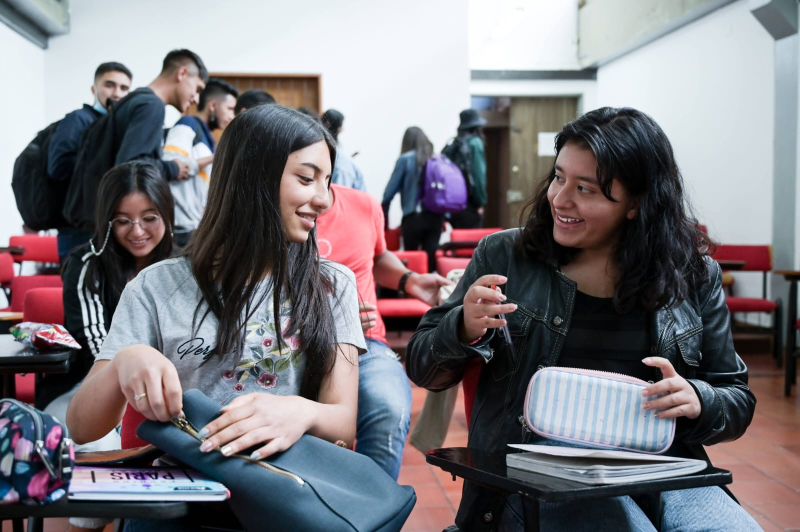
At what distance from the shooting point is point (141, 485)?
984mm

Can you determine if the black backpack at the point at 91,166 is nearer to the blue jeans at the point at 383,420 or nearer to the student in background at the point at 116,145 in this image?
the student in background at the point at 116,145

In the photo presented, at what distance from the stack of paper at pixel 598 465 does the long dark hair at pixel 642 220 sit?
0.43 metres

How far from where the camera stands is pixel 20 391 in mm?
2617

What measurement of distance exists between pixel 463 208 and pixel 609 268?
5238 millimetres

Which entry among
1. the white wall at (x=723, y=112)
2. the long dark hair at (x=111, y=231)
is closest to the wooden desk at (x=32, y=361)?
the long dark hair at (x=111, y=231)

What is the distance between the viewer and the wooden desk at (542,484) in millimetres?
1047

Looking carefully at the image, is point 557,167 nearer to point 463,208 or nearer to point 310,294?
point 310,294

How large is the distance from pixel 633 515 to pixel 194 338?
0.87 m

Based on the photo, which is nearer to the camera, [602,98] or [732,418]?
[732,418]

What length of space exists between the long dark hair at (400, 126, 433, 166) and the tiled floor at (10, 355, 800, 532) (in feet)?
10.3

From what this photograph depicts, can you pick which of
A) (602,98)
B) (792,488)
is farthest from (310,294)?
(602,98)

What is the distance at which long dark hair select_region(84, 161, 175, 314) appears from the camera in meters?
2.32

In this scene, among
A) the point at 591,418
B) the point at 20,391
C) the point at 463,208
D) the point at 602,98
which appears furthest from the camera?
the point at 602,98

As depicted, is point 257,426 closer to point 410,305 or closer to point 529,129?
point 410,305
